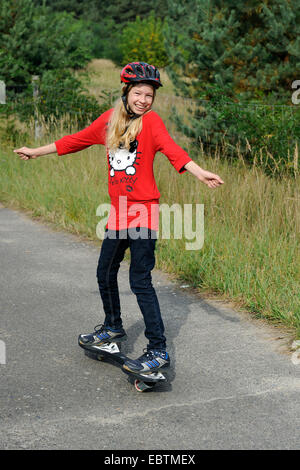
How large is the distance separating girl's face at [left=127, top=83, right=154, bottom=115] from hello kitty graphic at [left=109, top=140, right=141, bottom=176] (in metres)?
0.19

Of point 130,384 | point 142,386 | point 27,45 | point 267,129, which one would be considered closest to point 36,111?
point 27,45

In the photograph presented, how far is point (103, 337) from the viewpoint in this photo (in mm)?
4043

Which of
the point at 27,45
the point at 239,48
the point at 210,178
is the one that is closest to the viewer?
the point at 210,178

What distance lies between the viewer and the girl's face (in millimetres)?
3688

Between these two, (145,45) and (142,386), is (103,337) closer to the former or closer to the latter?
(142,386)

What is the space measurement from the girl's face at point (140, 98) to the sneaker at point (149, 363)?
1350 mm

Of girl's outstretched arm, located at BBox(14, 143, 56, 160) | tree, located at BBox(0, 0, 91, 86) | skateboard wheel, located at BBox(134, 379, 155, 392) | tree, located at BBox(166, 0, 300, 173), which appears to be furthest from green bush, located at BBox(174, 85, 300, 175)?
tree, located at BBox(0, 0, 91, 86)

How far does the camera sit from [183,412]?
3.36 metres

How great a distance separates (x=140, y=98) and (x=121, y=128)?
196mm

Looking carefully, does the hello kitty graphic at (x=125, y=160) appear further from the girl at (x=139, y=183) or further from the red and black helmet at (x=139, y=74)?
the red and black helmet at (x=139, y=74)

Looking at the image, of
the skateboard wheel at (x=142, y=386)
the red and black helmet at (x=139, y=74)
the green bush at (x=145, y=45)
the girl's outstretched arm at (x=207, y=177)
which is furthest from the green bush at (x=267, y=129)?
the green bush at (x=145, y=45)

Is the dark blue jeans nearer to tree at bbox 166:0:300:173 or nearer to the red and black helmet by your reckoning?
the red and black helmet
